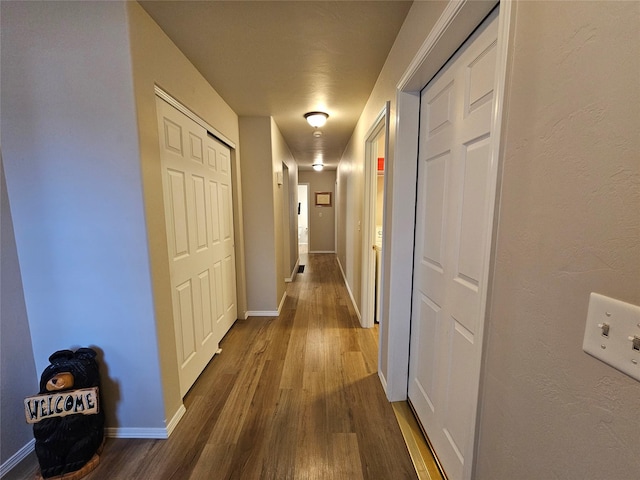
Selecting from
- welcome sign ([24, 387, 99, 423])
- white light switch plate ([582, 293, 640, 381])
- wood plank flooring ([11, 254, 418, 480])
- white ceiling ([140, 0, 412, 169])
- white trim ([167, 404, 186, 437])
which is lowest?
wood plank flooring ([11, 254, 418, 480])

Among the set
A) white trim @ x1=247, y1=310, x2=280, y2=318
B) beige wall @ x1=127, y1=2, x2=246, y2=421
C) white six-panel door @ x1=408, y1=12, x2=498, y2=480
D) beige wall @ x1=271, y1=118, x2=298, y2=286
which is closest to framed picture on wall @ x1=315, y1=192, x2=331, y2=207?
beige wall @ x1=271, y1=118, x2=298, y2=286

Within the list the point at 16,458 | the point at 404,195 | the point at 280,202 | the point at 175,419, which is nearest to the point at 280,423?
the point at 175,419

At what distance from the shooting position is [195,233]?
77.4 inches

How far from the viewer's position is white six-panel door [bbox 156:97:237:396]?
166 cm

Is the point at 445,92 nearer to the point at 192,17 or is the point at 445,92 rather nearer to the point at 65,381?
the point at 192,17

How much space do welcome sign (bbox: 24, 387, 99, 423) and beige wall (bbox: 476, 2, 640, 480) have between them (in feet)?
5.71

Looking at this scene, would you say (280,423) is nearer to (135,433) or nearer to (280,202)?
(135,433)

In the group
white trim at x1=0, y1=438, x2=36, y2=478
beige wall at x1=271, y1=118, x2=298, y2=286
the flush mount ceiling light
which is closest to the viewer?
white trim at x1=0, y1=438, x2=36, y2=478

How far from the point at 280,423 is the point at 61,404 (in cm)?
112

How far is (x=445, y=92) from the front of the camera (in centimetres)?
121

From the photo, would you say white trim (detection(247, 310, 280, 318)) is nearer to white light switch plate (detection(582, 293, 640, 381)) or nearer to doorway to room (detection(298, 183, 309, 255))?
white light switch plate (detection(582, 293, 640, 381))

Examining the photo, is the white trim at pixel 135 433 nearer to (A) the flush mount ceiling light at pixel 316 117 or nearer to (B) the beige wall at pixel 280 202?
(B) the beige wall at pixel 280 202

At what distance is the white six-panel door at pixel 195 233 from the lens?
1659 mm

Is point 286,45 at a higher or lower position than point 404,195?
higher
